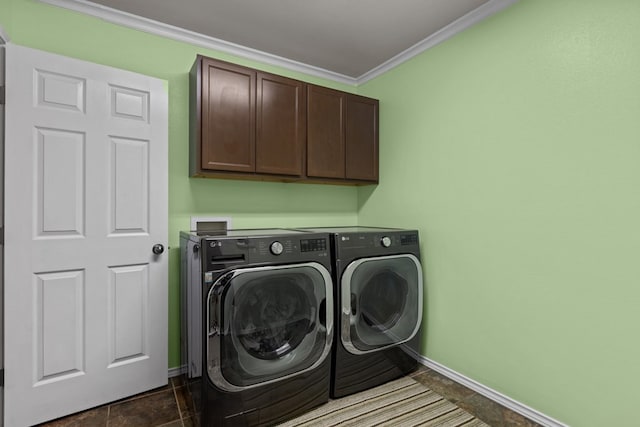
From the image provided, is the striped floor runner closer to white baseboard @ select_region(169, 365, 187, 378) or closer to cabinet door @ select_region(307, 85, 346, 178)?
white baseboard @ select_region(169, 365, 187, 378)

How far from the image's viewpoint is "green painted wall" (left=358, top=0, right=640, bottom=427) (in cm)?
142

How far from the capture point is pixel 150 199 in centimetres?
198

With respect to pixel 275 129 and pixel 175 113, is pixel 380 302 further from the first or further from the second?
pixel 175 113

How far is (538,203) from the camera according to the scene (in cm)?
169

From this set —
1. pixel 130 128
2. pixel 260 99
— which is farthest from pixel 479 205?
pixel 130 128

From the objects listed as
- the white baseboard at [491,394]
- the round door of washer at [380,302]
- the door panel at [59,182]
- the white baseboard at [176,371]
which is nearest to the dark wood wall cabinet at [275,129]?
the door panel at [59,182]

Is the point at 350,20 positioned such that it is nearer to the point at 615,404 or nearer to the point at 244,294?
the point at 244,294

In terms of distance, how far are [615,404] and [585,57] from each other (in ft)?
5.33

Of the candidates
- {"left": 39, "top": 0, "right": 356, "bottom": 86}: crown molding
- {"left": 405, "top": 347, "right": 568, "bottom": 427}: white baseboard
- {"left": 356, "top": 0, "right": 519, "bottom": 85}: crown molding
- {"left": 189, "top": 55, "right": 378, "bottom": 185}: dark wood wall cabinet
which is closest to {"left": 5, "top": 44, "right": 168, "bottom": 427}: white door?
{"left": 189, "top": 55, "right": 378, "bottom": 185}: dark wood wall cabinet

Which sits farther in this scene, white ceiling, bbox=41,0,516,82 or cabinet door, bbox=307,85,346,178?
cabinet door, bbox=307,85,346,178

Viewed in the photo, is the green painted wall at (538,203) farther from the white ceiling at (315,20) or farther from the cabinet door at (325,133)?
the cabinet door at (325,133)

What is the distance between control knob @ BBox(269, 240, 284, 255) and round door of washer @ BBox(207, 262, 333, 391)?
79 mm

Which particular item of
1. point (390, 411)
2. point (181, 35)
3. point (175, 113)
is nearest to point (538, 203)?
point (390, 411)

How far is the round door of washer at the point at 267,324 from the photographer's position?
4.99 ft
